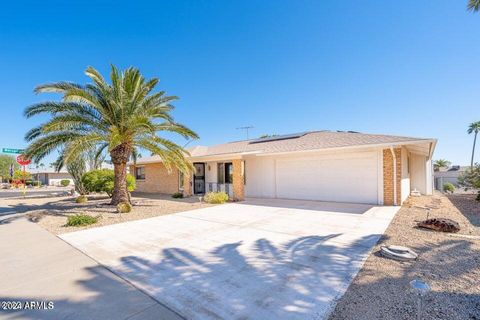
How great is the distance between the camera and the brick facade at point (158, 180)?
19156mm

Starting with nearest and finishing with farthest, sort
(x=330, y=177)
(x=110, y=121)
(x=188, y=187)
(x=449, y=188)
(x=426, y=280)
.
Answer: (x=426, y=280), (x=110, y=121), (x=330, y=177), (x=188, y=187), (x=449, y=188)

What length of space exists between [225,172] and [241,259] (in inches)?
461

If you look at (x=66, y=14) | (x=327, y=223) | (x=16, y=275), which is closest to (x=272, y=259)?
(x=327, y=223)

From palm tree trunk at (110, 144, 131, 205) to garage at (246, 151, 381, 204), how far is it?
7818mm

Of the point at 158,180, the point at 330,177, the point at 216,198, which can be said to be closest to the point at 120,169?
the point at 216,198

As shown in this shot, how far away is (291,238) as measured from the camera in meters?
6.18

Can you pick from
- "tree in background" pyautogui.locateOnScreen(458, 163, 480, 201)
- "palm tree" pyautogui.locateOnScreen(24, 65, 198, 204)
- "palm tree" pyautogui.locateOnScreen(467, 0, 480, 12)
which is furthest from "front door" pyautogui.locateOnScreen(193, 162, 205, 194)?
"tree in background" pyautogui.locateOnScreen(458, 163, 480, 201)

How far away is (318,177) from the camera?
1315cm

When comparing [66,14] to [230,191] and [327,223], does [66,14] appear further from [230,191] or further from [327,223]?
[327,223]

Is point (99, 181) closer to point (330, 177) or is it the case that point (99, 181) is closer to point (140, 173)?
point (140, 173)

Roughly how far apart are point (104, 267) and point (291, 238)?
14.3 ft

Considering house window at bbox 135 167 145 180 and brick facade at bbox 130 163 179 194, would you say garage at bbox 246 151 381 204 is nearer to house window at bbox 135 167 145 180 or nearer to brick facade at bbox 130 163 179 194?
brick facade at bbox 130 163 179 194

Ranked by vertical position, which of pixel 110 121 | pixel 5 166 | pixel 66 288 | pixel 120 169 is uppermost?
pixel 110 121

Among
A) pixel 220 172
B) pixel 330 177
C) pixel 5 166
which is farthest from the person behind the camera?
pixel 5 166
